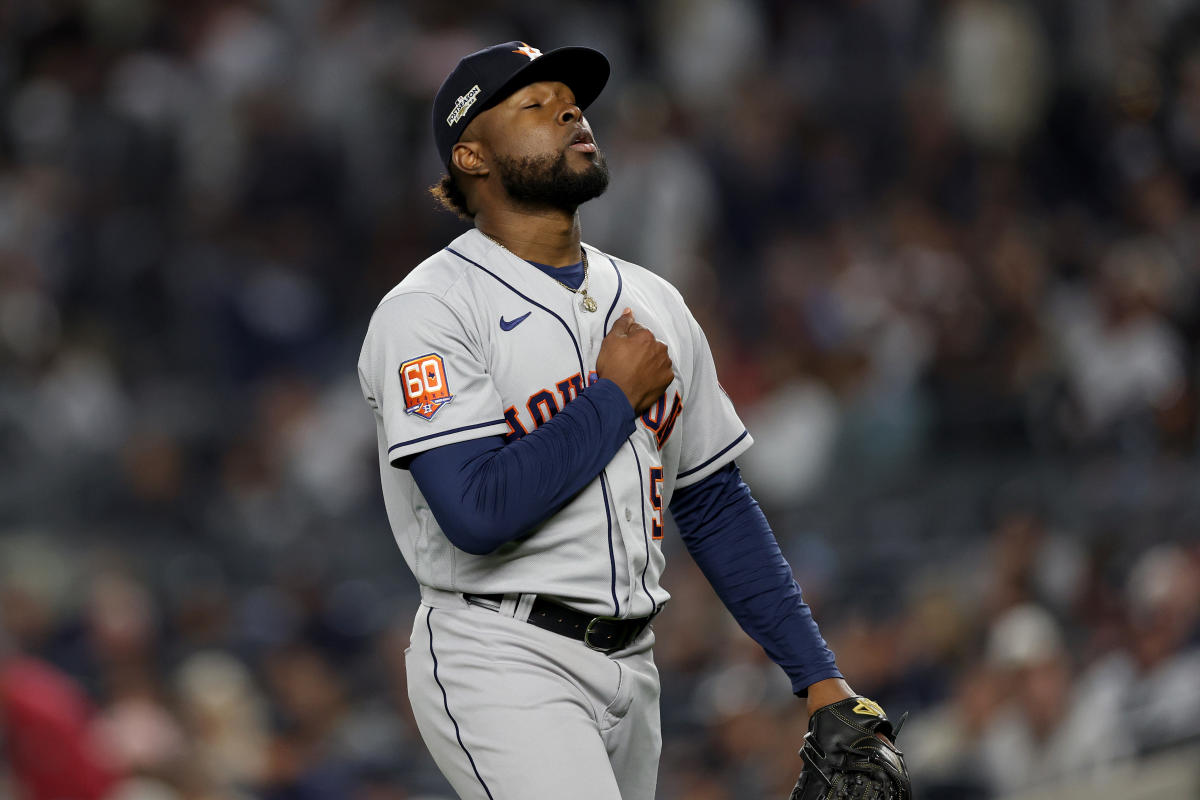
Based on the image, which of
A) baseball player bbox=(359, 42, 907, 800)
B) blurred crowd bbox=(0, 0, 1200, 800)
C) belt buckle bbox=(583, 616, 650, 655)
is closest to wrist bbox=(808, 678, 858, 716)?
baseball player bbox=(359, 42, 907, 800)

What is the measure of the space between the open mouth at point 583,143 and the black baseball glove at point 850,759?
0.96 metres

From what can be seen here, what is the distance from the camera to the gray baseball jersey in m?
2.28

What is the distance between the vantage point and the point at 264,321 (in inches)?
323

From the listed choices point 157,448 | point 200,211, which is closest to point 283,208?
point 200,211

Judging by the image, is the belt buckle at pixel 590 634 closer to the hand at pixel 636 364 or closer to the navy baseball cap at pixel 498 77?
the hand at pixel 636 364

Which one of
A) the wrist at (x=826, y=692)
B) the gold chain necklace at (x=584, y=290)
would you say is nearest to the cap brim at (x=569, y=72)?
the gold chain necklace at (x=584, y=290)

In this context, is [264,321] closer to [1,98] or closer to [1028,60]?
[1,98]

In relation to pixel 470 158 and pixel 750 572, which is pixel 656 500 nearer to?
pixel 750 572

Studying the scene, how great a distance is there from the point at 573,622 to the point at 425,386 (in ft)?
1.39

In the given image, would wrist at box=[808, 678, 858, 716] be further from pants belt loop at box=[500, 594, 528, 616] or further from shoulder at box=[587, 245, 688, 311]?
shoulder at box=[587, 245, 688, 311]

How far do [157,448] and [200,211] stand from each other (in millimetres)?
1700

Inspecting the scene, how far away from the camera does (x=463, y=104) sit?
2.46 meters

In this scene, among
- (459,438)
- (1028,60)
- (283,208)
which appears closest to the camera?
(459,438)

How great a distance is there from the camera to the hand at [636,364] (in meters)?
2.32
